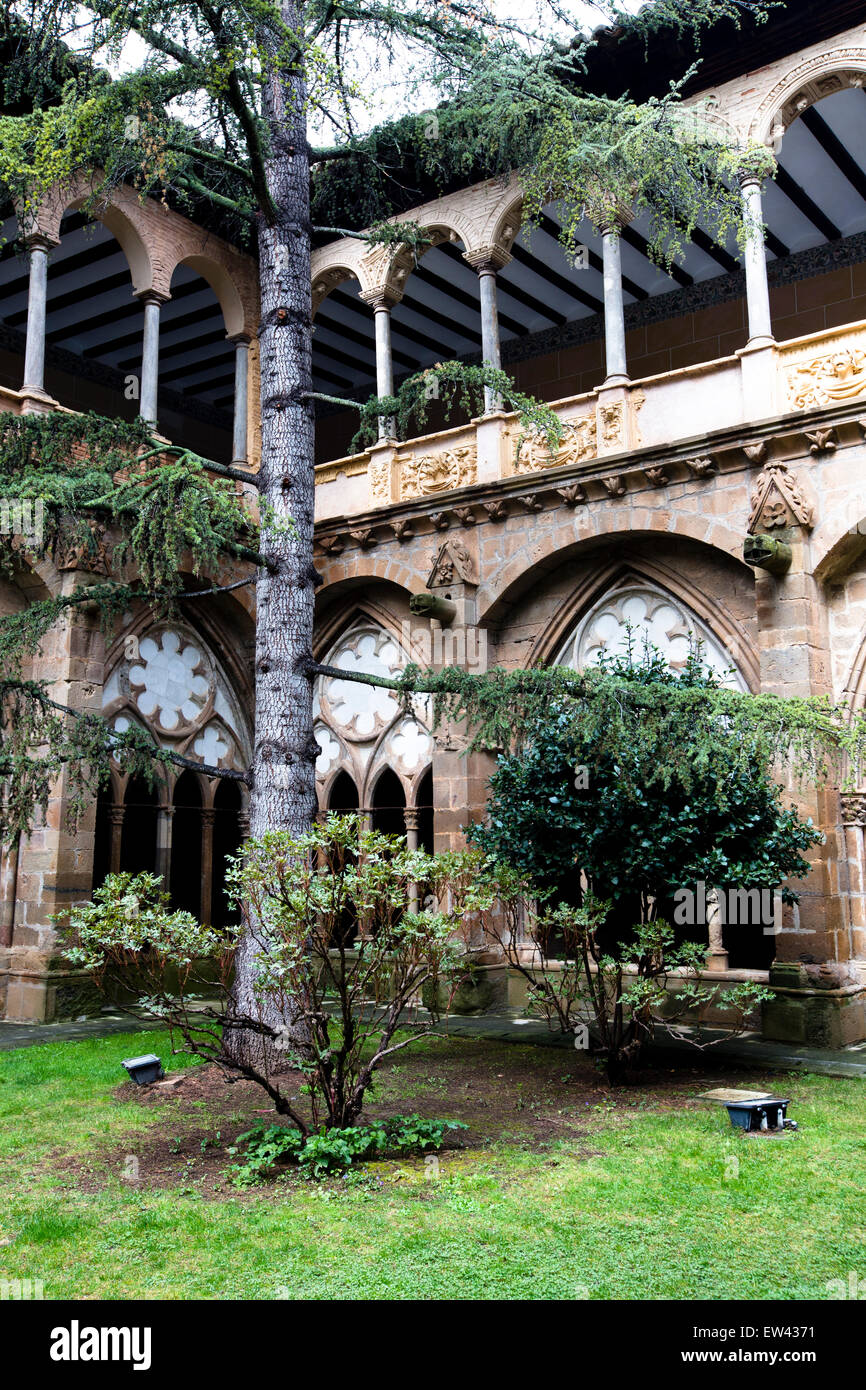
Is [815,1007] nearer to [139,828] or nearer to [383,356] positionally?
[139,828]

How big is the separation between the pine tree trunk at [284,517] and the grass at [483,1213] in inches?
69.4

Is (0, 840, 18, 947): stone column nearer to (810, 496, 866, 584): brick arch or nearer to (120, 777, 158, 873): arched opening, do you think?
(120, 777, 158, 873): arched opening

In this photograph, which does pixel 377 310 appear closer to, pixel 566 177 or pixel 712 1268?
pixel 566 177

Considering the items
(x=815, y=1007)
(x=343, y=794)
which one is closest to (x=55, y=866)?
(x=343, y=794)

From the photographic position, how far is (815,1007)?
319 inches

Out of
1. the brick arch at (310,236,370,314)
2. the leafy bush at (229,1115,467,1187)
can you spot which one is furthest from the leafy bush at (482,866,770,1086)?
the brick arch at (310,236,370,314)

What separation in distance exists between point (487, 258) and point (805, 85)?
340 cm

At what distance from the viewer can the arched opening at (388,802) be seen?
472 inches

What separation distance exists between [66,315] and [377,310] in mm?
4645

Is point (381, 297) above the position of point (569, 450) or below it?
above

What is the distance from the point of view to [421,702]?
1157cm

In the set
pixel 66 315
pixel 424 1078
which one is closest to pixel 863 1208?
pixel 424 1078

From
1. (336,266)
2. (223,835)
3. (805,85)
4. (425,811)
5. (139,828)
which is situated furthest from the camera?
(336,266)
